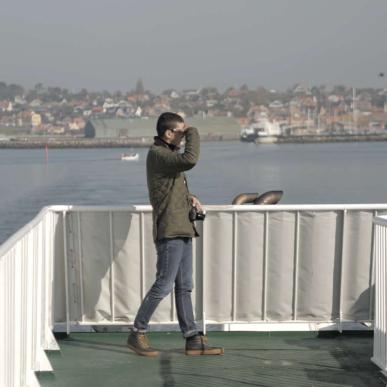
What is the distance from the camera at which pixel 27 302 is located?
4855 mm

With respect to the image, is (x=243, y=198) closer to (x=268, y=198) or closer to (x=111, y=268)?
(x=268, y=198)

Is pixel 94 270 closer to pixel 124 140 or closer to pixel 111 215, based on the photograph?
pixel 111 215

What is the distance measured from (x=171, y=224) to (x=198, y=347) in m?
0.87

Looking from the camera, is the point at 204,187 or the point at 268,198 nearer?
the point at 268,198

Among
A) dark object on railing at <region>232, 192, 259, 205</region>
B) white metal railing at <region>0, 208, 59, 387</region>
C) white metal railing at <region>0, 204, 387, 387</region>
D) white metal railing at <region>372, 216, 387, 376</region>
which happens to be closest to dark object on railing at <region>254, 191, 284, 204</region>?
dark object on railing at <region>232, 192, 259, 205</region>

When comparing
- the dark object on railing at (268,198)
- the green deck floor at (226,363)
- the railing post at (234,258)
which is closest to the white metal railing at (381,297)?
the green deck floor at (226,363)

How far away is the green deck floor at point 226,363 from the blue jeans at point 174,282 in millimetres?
246

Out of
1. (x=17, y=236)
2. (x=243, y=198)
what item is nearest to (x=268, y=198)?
(x=243, y=198)

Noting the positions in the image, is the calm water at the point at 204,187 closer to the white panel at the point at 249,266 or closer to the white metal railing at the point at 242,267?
the white metal railing at the point at 242,267

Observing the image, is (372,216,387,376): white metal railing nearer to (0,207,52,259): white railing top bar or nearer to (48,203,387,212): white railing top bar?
(48,203,387,212): white railing top bar

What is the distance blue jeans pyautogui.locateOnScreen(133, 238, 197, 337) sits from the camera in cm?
575

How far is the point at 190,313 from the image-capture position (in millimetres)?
5938

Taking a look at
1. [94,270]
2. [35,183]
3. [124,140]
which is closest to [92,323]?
[94,270]

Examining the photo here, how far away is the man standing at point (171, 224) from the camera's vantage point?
5.64m
